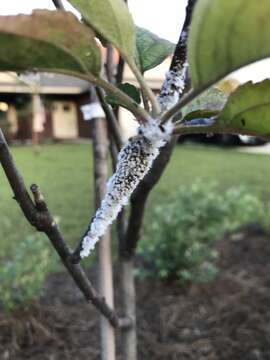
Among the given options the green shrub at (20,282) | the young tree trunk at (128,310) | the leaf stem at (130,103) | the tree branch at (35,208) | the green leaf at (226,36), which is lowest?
the green shrub at (20,282)

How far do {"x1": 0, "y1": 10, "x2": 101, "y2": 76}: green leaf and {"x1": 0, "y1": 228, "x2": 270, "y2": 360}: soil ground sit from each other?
1.60 m

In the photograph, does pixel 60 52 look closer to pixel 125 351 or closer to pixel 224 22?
pixel 224 22

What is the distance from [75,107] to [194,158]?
9.29 m

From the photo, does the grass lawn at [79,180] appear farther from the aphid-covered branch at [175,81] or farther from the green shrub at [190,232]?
the aphid-covered branch at [175,81]

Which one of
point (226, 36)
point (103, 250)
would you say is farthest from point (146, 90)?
point (103, 250)

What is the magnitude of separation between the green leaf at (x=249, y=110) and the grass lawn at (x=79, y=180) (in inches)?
91.2

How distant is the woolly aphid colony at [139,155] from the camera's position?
46 centimetres

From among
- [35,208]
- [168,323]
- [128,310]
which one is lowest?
[168,323]

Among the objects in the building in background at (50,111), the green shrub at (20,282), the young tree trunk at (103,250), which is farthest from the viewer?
the building in background at (50,111)

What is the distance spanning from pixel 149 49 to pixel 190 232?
2158mm

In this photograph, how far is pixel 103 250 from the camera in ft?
3.93

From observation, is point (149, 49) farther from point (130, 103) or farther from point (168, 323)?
point (168, 323)

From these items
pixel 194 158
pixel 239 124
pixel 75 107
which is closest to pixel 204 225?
pixel 239 124

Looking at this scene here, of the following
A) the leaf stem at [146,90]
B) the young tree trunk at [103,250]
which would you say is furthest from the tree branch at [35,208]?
the young tree trunk at [103,250]
